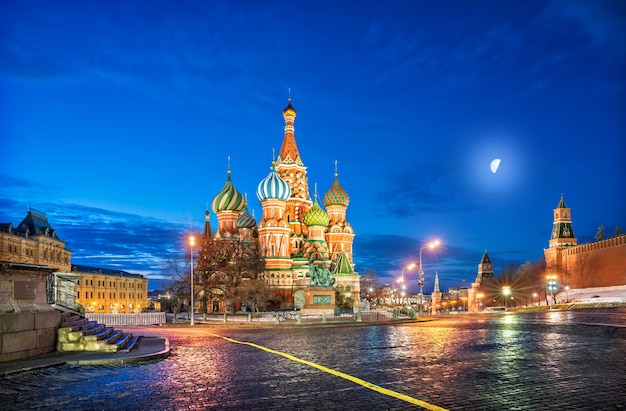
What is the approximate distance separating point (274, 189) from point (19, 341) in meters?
59.3

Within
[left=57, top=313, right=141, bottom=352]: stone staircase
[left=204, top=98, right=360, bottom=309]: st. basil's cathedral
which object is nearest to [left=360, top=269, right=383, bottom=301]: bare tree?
[left=204, top=98, right=360, bottom=309]: st. basil's cathedral

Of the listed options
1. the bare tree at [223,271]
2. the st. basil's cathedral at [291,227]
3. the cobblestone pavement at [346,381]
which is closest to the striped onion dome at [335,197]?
the st. basil's cathedral at [291,227]

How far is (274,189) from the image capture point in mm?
72250

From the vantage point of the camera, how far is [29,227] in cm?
7738

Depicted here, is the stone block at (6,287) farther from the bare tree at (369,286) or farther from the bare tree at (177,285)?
the bare tree at (369,286)

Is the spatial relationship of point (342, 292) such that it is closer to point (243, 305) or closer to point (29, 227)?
point (243, 305)

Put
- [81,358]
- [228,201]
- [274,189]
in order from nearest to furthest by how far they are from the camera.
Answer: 1. [81,358]
2. [274,189]
3. [228,201]

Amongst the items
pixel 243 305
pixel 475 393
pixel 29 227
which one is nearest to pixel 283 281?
pixel 243 305

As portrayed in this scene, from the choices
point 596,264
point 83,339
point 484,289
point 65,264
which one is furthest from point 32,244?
point 484,289

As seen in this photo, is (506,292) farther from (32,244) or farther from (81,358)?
(81,358)

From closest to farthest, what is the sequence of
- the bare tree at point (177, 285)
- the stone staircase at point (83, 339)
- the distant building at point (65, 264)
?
the stone staircase at point (83, 339), the bare tree at point (177, 285), the distant building at point (65, 264)

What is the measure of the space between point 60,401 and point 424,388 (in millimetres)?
6260

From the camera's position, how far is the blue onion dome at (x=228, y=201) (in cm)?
7756

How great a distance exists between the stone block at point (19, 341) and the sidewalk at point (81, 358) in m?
0.31
